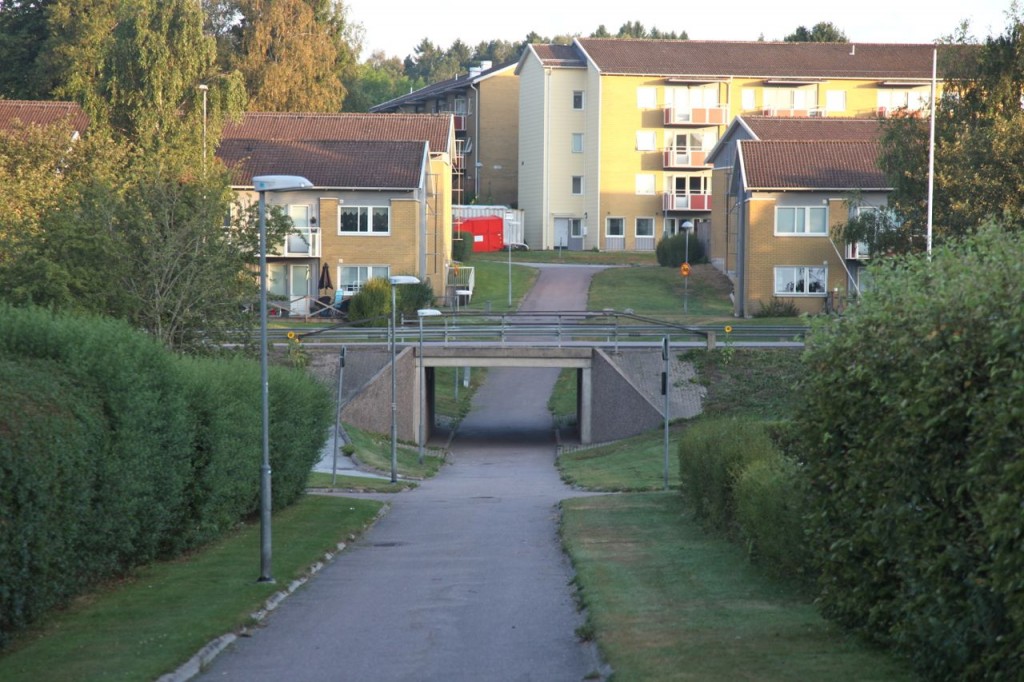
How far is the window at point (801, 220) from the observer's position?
2347 inches

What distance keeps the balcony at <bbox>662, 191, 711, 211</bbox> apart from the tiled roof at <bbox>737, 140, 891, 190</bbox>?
21.4 meters

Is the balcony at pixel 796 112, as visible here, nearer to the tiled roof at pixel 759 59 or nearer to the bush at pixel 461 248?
the tiled roof at pixel 759 59

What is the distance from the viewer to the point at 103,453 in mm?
14500

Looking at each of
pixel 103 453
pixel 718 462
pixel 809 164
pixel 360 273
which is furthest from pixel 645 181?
pixel 103 453

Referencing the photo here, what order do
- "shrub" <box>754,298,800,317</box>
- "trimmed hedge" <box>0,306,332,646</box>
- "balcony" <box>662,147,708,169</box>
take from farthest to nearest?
"balcony" <box>662,147,708,169</box> < "shrub" <box>754,298,800,317</box> < "trimmed hedge" <box>0,306,332,646</box>

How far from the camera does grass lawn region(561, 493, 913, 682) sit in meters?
10.4

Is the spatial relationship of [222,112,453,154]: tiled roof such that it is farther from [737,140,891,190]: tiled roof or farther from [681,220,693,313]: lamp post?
[737,140,891,190]: tiled roof

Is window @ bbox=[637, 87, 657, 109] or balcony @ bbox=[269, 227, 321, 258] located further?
window @ bbox=[637, 87, 657, 109]

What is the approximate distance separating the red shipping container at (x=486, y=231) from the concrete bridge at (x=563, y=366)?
37.2 m

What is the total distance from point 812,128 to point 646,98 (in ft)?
55.9

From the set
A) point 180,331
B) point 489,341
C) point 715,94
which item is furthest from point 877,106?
point 180,331

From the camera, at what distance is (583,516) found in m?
24.9

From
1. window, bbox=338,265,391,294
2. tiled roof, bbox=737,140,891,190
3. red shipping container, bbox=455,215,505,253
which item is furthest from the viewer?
red shipping container, bbox=455,215,505,253

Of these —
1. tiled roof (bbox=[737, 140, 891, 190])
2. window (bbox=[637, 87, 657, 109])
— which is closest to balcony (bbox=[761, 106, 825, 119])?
window (bbox=[637, 87, 657, 109])
